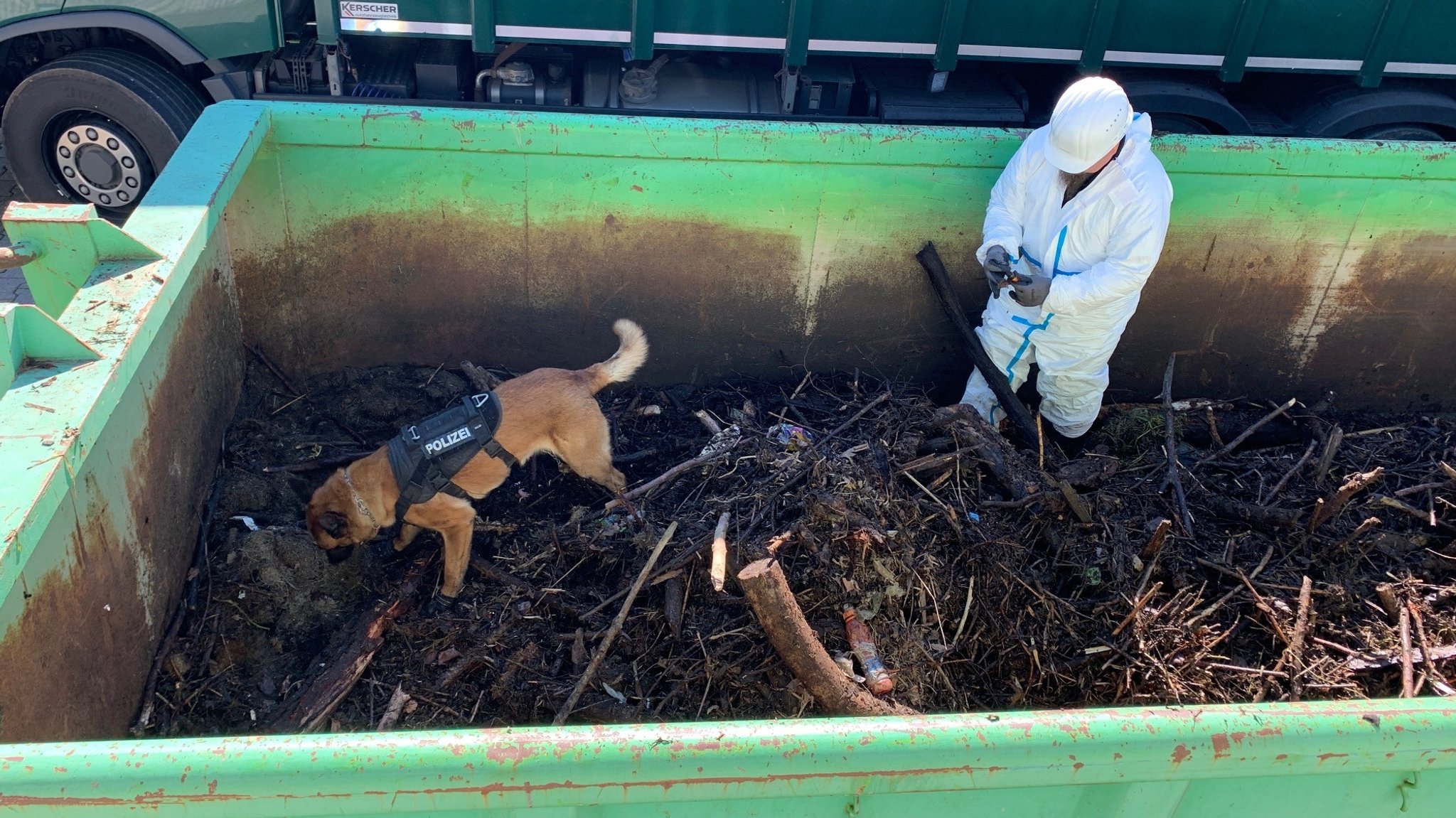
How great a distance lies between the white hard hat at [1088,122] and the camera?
3.77 meters

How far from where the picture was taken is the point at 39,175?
5777mm

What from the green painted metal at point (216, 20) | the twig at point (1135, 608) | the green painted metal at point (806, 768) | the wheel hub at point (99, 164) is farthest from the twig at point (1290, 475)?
the wheel hub at point (99, 164)

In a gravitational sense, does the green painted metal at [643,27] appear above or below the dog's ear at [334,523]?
above

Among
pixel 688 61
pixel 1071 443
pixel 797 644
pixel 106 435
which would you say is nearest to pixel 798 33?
pixel 688 61

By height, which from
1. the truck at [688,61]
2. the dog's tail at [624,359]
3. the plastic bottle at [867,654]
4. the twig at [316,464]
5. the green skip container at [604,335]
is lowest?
the twig at [316,464]

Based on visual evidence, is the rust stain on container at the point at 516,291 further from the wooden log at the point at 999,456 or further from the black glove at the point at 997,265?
the wooden log at the point at 999,456

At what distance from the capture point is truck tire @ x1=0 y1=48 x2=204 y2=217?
542 cm

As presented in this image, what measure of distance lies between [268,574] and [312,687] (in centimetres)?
53

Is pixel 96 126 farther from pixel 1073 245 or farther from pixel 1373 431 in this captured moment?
pixel 1373 431

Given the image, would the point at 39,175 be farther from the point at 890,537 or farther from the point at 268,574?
the point at 890,537

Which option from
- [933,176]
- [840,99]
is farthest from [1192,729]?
[840,99]

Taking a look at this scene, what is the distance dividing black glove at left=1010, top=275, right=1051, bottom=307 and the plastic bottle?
1.70 m

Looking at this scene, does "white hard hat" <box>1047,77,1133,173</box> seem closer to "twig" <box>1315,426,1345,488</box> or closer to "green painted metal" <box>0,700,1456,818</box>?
"twig" <box>1315,426,1345,488</box>

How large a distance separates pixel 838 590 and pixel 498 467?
1.58 meters
